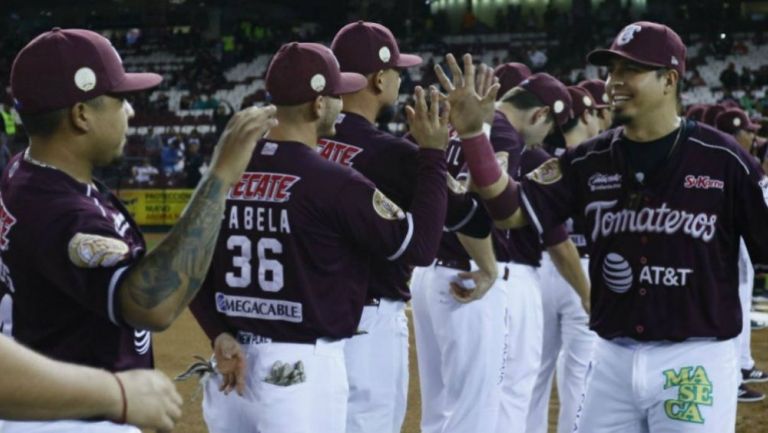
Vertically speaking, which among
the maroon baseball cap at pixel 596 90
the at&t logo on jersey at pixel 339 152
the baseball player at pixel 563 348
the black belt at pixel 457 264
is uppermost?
the at&t logo on jersey at pixel 339 152

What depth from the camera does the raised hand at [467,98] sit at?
4449 mm

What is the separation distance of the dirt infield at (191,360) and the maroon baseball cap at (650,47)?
295cm

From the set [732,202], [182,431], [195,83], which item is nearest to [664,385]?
[732,202]

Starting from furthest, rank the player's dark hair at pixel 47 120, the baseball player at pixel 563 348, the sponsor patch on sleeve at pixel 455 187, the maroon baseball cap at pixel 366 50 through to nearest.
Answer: the baseball player at pixel 563 348 < the maroon baseball cap at pixel 366 50 < the sponsor patch on sleeve at pixel 455 187 < the player's dark hair at pixel 47 120

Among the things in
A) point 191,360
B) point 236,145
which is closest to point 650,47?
point 236,145

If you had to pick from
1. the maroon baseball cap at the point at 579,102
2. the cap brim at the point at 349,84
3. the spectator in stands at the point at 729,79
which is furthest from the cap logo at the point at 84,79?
the spectator in stands at the point at 729,79

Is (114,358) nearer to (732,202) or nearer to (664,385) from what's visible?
(664,385)

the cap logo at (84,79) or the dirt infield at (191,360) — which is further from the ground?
the cap logo at (84,79)

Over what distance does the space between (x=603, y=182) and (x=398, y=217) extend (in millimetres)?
907

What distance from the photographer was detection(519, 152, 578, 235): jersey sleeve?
185 inches

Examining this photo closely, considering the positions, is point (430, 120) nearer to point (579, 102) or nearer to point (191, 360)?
point (579, 102)

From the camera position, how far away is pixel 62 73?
10.4 feet

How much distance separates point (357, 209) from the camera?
166 inches

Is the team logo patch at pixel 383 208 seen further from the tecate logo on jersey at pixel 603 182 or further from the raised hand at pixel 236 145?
the raised hand at pixel 236 145
